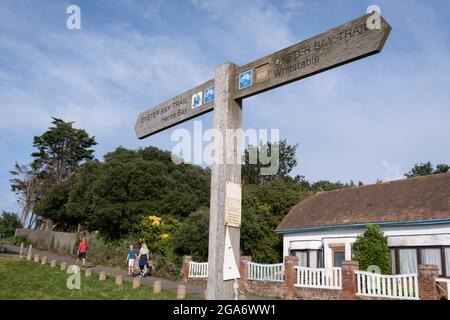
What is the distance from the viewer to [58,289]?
12102 millimetres

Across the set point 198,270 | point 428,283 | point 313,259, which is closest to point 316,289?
point 428,283

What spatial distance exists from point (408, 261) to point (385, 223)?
1.81 meters

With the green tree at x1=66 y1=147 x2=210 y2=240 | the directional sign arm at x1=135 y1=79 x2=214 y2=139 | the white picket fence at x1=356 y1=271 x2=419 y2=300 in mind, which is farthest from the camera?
the green tree at x1=66 y1=147 x2=210 y2=240

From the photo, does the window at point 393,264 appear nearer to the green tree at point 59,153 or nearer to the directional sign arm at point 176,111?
the directional sign arm at point 176,111

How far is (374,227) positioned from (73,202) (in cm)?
2476

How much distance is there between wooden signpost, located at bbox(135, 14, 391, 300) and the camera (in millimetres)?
3469

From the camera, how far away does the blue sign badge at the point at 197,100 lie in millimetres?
4684

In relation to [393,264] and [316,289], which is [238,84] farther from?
[393,264]

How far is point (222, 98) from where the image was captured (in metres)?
4.25

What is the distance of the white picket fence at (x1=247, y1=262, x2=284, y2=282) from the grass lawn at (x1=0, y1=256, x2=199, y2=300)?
4.63 meters

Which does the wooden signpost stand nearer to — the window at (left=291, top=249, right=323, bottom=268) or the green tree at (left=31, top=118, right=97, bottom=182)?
the window at (left=291, top=249, right=323, bottom=268)

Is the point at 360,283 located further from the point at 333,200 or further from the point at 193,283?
the point at 333,200

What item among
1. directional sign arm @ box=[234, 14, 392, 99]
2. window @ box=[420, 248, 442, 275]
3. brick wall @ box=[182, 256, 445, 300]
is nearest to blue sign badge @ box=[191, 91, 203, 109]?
directional sign arm @ box=[234, 14, 392, 99]
